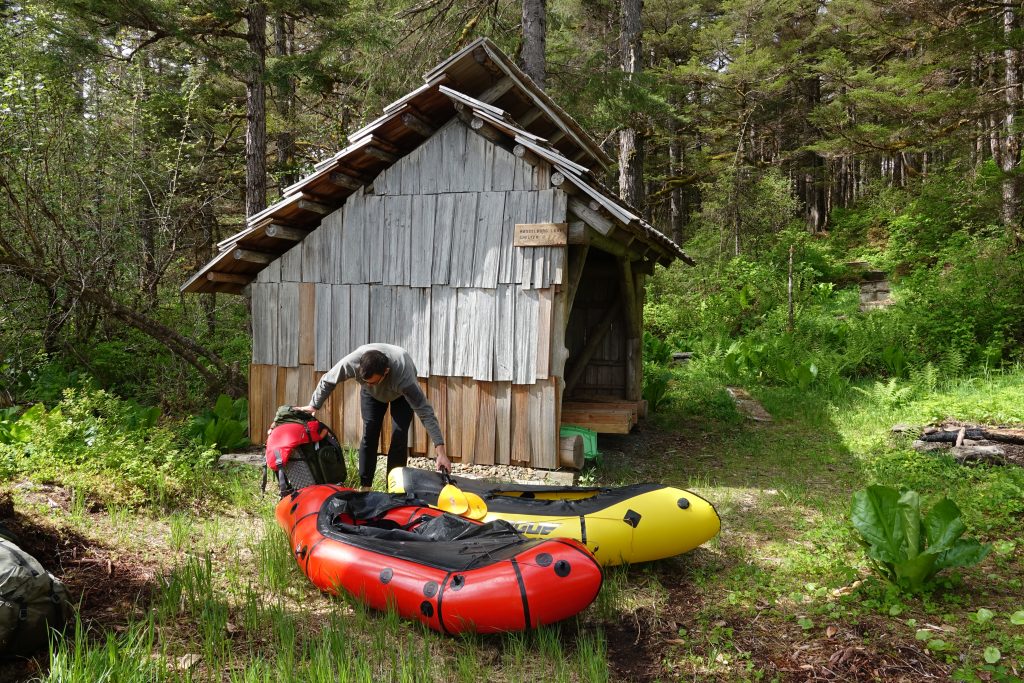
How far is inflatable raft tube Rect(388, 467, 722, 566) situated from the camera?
181 inches

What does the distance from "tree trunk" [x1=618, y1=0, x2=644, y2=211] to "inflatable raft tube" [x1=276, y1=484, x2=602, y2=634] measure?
30.3 feet

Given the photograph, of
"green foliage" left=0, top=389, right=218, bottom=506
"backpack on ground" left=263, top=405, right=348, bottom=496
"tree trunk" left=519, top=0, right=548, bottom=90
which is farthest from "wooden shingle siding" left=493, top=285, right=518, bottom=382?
"tree trunk" left=519, top=0, right=548, bottom=90

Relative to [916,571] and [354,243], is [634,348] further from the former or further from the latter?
[916,571]

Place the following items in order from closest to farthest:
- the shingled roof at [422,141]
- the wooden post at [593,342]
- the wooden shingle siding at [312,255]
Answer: the shingled roof at [422,141] < the wooden shingle siding at [312,255] < the wooden post at [593,342]

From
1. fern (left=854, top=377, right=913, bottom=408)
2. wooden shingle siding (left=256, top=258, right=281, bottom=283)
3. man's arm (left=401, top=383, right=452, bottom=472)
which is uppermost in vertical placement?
wooden shingle siding (left=256, top=258, right=281, bottom=283)

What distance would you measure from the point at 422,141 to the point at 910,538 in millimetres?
6136

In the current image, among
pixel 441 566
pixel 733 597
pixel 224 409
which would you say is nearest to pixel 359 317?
pixel 224 409

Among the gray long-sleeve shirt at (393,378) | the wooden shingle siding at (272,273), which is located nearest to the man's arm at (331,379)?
the gray long-sleeve shirt at (393,378)

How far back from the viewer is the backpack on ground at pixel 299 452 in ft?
17.6

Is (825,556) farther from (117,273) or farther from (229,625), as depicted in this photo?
(117,273)

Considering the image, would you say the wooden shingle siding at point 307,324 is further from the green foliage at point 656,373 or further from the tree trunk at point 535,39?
the green foliage at point 656,373

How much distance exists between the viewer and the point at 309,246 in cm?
795

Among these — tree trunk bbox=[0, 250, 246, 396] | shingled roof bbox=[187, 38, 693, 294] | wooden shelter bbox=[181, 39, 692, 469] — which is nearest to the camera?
shingled roof bbox=[187, 38, 693, 294]

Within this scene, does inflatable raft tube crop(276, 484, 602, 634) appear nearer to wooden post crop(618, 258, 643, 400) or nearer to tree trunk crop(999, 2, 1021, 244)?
wooden post crop(618, 258, 643, 400)
